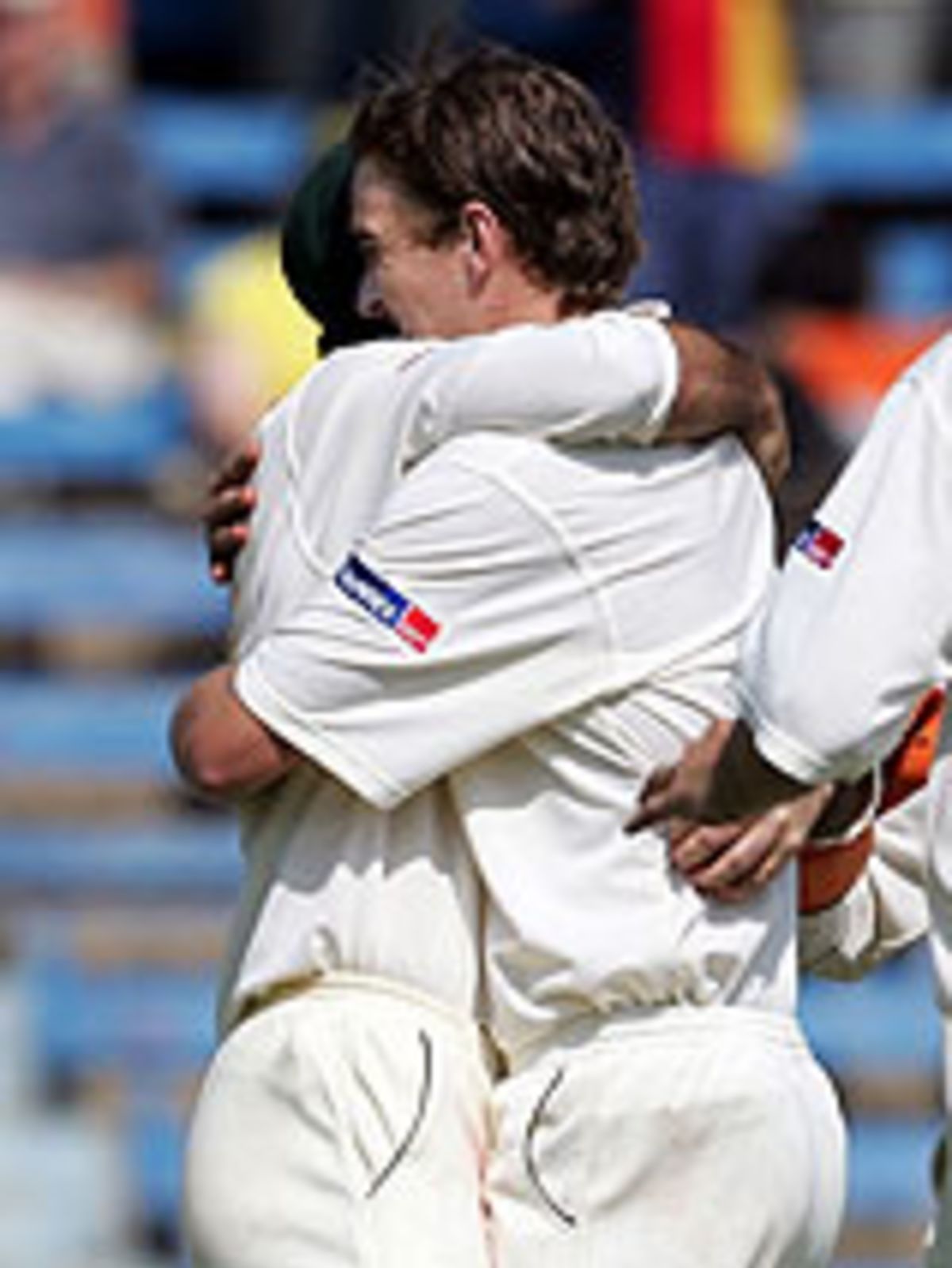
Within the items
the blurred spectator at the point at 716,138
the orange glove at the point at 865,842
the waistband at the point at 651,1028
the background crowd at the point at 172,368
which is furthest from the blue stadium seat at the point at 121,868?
the waistband at the point at 651,1028

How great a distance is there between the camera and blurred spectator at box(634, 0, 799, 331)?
9031mm

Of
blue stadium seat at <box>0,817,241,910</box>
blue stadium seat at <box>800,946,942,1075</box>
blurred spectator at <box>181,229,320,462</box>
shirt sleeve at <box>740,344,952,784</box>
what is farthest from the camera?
blurred spectator at <box>181,229,320,462</box>

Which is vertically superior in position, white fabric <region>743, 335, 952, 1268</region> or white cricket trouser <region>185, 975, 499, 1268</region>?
white fabric <region>743, 335, 952, 1268</region>

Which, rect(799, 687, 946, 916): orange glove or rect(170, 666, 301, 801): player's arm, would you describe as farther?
rect(799, 687, 946, 916): orange glove

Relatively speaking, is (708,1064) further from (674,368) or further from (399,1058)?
(674,368)

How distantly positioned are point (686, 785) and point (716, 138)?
6.68 meters

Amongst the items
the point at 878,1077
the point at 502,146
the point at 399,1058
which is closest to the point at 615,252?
the point at 502,146

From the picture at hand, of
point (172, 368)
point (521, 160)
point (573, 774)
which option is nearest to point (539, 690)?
point (573, 774)

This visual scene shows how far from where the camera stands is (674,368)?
3.72 metres

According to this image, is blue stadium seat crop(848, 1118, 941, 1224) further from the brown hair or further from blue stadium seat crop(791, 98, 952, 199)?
the brown hair

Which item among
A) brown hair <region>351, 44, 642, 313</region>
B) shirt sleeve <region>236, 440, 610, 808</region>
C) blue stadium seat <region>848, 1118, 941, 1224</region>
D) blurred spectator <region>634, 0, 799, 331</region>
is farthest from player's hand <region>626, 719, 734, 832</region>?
blurred spectator <region>634, 0, 799, 331</region>

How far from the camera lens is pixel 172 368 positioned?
9.73 metres

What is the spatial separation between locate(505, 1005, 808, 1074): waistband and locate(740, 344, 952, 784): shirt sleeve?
352mm

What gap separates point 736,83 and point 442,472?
6.73 meters
